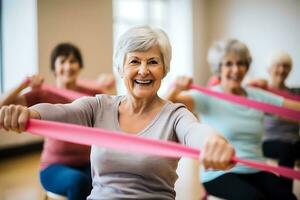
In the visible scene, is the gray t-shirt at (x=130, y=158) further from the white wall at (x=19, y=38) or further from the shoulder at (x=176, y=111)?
the white wall at (x=19, y=38)

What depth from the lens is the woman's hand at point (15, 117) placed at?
0.95m

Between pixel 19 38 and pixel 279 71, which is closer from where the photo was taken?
pixel 279 71

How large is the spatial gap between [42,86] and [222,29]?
5164 mm

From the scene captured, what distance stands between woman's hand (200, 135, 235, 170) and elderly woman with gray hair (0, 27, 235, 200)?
0.44ft

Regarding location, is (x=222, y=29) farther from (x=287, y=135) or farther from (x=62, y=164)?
(x=62, y=164)

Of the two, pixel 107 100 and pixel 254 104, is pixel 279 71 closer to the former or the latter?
pixel 254 104

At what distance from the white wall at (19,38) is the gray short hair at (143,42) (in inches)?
78.1

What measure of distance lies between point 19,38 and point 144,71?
8.65ft

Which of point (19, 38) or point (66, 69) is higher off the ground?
point (19, 38)

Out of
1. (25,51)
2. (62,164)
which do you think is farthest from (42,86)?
(25,51)

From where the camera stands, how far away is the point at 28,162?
3.75 metres

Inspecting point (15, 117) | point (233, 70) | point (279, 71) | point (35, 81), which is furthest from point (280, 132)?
point (15, 117)

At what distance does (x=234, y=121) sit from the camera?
5.63 ft

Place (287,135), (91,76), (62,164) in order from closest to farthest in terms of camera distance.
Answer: (62,164) → (287,135) → (91,76)
